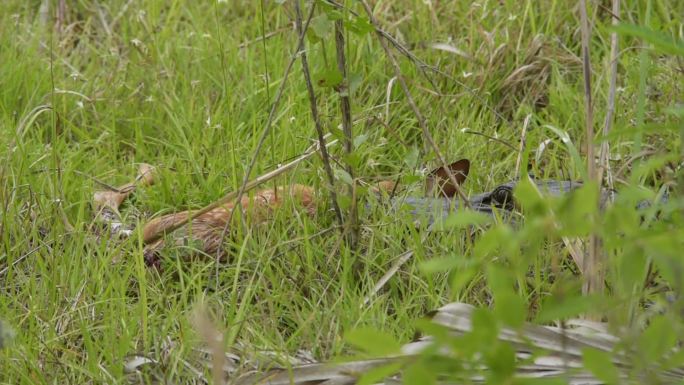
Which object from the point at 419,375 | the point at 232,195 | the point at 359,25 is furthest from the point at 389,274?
the point at 419,375

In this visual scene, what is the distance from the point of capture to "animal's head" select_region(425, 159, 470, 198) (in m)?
2.73

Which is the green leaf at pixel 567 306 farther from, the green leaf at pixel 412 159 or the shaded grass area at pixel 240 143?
the green leaf at pixel 412 159

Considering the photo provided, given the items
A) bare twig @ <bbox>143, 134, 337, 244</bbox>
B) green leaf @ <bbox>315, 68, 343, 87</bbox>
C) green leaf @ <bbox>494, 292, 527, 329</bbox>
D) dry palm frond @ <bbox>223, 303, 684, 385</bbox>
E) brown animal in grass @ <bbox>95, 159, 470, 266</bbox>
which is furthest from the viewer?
brown animal in grass @ <bbox>95, 159, 470, 266</bbox>

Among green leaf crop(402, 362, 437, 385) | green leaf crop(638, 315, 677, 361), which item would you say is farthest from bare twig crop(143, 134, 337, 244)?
green leaf crop(638, 315, 677, 361)

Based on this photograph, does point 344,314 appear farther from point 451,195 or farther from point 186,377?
point 451,195

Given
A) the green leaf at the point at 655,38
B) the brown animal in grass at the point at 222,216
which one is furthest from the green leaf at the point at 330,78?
the green leaf at the point at 655,38

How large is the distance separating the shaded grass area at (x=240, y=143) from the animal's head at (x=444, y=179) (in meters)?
0.05

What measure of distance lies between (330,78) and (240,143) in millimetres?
805

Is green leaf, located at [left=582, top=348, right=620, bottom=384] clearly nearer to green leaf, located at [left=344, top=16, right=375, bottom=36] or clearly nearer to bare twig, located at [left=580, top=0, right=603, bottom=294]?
bare twig, located at [left=580, top=0, right=603, bottom=294]

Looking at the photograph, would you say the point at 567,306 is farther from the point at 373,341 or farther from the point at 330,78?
the point at 330,78

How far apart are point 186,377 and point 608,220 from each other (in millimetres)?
1092

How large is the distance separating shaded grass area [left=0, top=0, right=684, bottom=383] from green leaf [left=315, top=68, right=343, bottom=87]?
0.09 m

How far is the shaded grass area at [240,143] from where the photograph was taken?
2295 mm

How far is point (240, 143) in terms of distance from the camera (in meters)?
3.17
